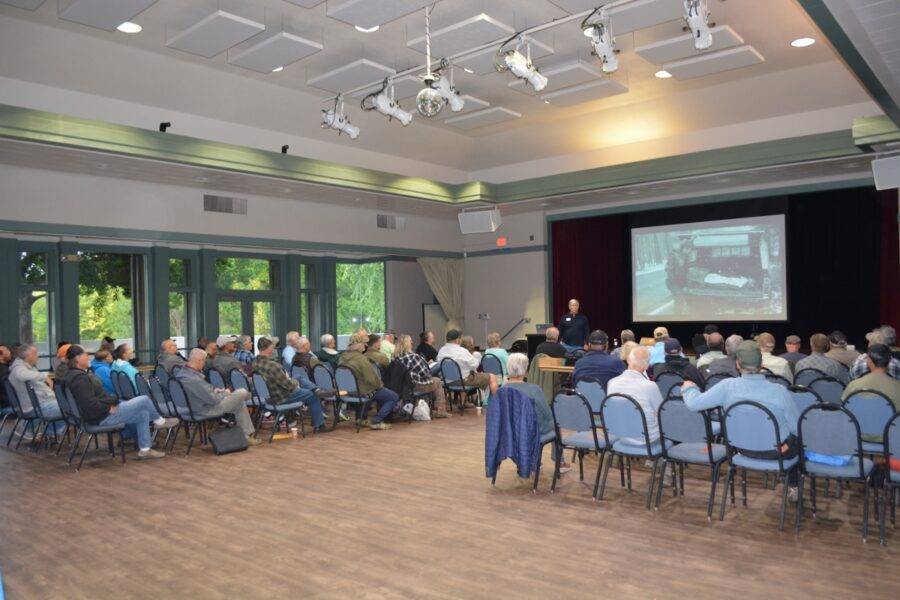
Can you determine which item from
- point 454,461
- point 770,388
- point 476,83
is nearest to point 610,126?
point 476,83

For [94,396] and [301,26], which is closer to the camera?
[94,396]

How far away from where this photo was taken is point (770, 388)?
470 centimetres

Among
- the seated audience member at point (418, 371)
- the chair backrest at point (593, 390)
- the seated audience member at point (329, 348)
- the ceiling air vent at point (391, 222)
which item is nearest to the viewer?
the chair backrest at point (593, 390)

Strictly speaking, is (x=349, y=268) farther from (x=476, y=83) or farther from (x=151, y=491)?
(x=151, y=491)

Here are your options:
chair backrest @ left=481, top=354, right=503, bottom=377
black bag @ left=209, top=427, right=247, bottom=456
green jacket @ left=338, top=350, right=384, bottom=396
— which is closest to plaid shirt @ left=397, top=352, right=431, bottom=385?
green jacket @ left=338, top=350, right=384, bottom=396

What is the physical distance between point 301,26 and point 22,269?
19.6ft

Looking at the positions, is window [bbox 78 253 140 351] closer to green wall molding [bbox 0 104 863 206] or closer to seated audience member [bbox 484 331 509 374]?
green wall molding [bbox 0 104 863 206]

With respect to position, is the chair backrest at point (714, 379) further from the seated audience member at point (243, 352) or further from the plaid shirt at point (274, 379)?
the seated audience member at point (243, 352)

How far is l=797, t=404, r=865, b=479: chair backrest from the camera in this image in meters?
4.38

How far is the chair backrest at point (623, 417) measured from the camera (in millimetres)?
5195

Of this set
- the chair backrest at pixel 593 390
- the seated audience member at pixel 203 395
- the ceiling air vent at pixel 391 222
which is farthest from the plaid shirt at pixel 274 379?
the ceiling air vent at pixel 391 222

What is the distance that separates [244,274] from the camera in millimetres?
13953

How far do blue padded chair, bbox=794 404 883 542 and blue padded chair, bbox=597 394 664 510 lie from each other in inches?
39.4

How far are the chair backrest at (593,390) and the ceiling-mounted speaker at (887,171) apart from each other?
6.07 m
